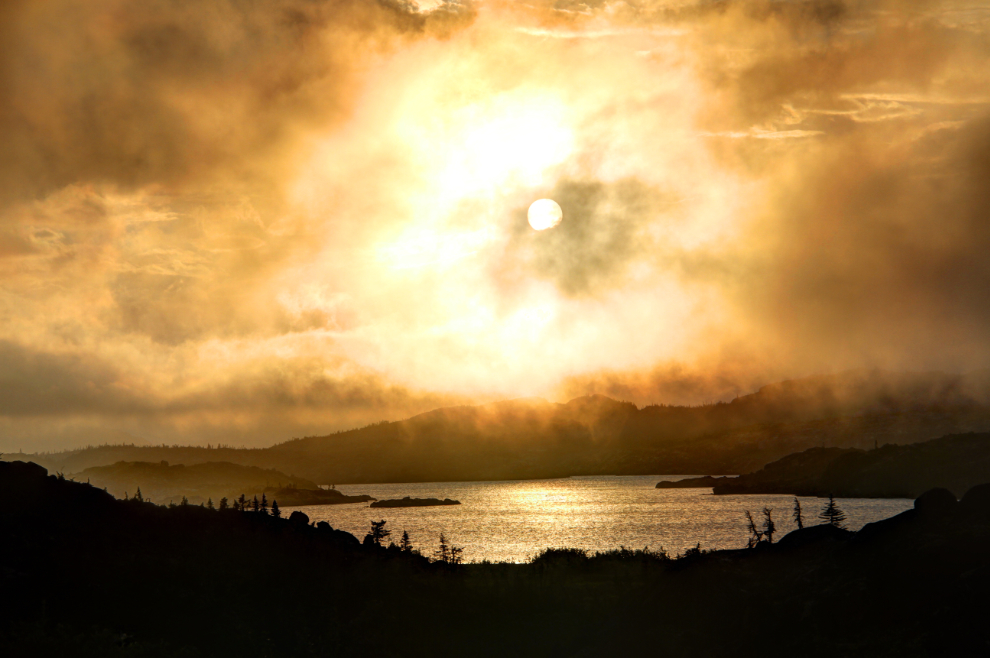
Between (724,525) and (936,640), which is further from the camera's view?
(724,525)

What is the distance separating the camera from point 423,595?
198 ft

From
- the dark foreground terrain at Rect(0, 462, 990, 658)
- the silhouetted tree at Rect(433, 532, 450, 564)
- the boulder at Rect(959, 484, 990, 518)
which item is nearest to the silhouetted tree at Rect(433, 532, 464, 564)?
the silhouetted tree at Rect(433, 532, 450, 564)

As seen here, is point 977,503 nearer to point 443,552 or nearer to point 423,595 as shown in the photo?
point 423,595

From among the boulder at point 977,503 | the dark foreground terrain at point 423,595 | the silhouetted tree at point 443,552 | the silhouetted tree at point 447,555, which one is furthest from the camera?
the silhouetted tree at point 447,555

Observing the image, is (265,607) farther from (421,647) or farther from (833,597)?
(833,597)

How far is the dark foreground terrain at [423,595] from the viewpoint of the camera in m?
41.5

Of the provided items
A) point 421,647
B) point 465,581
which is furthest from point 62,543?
point 465,581

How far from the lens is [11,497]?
51.8m

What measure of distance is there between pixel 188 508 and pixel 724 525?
140395 millimetres

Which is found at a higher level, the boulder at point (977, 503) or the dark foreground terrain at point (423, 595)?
the boulder at point (977, 503)

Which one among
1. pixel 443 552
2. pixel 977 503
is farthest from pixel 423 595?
pixel 977 503

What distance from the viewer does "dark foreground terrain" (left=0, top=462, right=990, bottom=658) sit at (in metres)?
41.5

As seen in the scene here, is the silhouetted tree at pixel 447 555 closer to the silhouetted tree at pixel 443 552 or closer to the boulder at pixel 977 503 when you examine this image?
the silhouetted tree at pixel 443 552

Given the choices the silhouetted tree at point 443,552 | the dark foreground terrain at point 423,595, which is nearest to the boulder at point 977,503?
the dark foreground terrain at point 423,595
